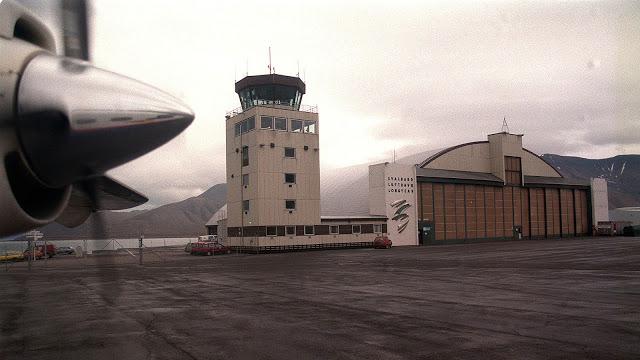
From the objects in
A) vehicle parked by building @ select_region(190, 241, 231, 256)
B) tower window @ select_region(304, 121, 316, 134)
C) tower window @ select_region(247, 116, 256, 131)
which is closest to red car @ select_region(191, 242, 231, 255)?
vehicle parked by building @ select_region(190, 241, 231, 256)

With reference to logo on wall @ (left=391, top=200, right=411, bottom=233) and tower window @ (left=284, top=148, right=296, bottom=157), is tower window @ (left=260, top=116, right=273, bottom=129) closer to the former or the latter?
tower window @ (left=284, top=148, right=296, bottom=157)

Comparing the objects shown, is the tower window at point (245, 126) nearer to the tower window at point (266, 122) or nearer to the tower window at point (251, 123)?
the tower window at point (251, 123)

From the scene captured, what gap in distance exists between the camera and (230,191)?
6444cm

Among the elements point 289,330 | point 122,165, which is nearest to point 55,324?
point 289,330

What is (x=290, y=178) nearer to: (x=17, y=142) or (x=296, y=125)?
(x=296, y=125)

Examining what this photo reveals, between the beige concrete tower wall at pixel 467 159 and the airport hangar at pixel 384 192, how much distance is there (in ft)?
0.53

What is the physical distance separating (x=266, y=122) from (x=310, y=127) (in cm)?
621

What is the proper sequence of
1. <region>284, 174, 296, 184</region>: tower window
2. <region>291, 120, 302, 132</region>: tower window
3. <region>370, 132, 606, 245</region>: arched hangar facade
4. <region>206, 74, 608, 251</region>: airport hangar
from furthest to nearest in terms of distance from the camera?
<region>370, 132, 606, 245</region>: arched hangar facade < <region>291, 120, 302, 132</region>: tower window < <region>284, 174, 296, 184</region>: tower window < <region>206, 74, 608, 251</region>: airport hangar

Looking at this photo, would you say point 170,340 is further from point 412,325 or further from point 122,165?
point 122,165

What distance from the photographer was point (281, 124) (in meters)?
61.1

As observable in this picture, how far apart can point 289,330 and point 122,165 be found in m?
9.05

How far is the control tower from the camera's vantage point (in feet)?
194

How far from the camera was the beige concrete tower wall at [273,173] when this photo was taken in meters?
58.9

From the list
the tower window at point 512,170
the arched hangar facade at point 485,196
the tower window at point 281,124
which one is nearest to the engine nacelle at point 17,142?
the tower window at point 281,124
